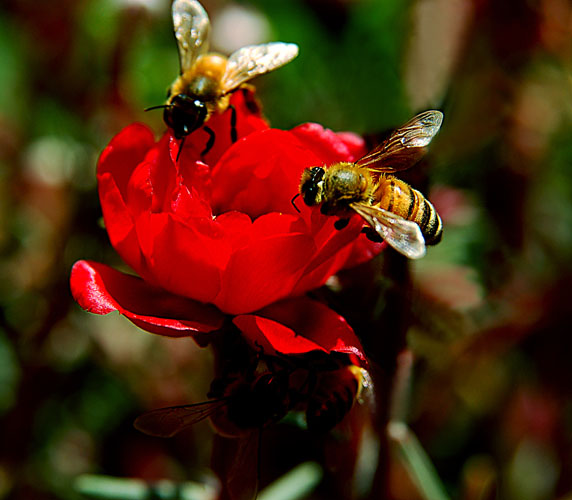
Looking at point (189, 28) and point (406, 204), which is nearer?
point (406, 204)

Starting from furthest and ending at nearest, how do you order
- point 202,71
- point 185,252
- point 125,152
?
1. point 202,71
2. point 125,152
3. point 185,252

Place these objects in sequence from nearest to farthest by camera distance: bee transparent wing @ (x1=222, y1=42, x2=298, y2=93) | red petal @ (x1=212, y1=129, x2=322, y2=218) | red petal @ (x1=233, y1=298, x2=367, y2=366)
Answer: red petal @ (x1=233, y1=298, x2=367, y2=366) → red petal @ (x1=212, y1=129, x2=322, y2=218) → bee transparent wing @ (x1=222, y1=42, x2=298, y2=93)

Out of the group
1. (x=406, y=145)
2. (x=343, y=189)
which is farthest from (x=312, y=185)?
(x=406, y=145)

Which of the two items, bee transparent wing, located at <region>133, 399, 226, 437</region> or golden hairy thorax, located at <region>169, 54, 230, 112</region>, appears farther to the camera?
golden hairy thorax, located at <region>169, 54, 230, 112</region>

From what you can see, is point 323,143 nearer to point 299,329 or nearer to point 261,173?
point 261,173

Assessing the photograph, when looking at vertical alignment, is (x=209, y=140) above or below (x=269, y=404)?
above

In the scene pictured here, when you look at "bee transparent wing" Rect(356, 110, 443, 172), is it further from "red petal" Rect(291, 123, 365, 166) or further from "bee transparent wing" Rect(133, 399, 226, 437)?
"bee transparent wing" Rect(133, 399, 226, 437)

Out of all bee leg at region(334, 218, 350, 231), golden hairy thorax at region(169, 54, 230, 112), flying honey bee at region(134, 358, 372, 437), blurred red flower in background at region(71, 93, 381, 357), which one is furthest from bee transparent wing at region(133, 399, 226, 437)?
golden hairy thorax at region(169, 54, 230, 112)

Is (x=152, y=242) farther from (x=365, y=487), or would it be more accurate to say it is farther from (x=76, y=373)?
(x=76, y=373)
